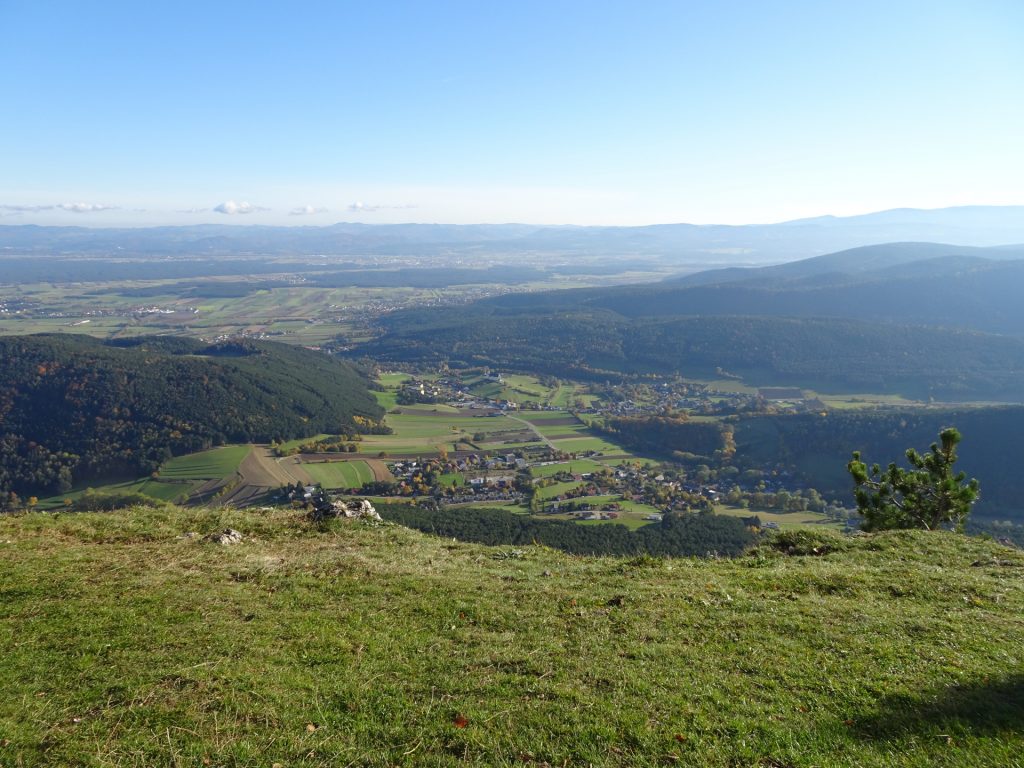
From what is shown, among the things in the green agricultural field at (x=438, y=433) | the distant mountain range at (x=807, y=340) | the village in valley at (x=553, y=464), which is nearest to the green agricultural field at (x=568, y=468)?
the village in valley at (x=553, y=464)

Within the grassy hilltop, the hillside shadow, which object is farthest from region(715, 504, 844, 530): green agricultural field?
the hillside shadow

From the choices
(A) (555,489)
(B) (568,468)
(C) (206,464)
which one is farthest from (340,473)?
(B) (568,468)

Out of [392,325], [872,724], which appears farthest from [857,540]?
[392,325]

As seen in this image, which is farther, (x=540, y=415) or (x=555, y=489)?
(x=540, y=415)

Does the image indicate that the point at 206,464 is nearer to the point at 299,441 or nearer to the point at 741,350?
the point at 299,441

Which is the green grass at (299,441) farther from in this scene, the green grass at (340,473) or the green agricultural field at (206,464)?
the green grass at (340,473)
